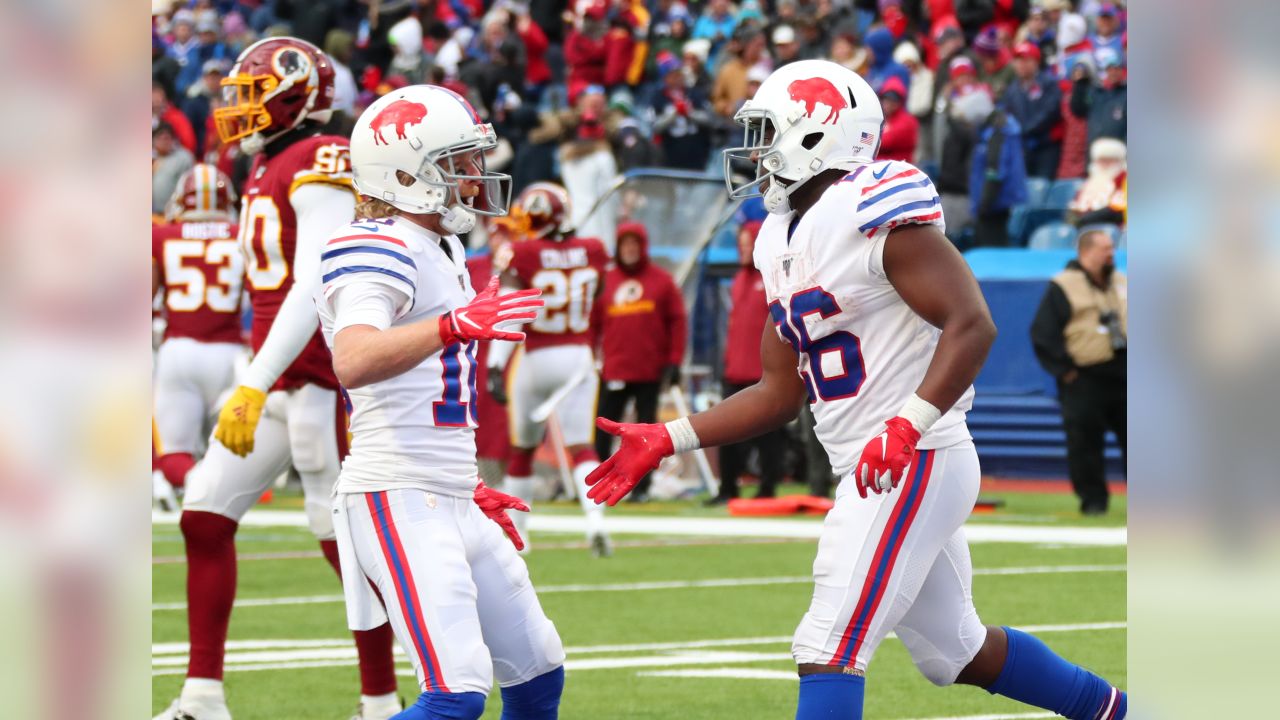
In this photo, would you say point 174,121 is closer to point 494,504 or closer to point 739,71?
point 739,71

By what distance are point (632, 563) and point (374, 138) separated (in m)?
6.54

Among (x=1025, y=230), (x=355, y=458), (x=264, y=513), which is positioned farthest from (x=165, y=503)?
(x=355, y=458)

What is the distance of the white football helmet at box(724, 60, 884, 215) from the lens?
425 cm

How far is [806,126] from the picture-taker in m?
4.25

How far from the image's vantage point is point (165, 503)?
1359 centimetres

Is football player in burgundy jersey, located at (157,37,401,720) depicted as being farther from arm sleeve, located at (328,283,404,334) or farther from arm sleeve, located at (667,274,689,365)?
arm sleeve, located at (667,274,689,365)

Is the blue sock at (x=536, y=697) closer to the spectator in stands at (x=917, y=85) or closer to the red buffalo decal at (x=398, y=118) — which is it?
the red buffalo decal at (x=398, y=118)

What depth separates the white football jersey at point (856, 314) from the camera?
405 cm

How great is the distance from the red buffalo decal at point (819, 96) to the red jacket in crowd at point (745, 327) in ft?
32.2

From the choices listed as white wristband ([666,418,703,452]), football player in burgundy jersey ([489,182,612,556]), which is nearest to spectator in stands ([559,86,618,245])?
football player in burgundy jersey ([489,182,612,556])

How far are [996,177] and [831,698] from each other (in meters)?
12.4

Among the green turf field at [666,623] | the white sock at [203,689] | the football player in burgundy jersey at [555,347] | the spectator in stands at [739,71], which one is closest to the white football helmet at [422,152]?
the white sock at [203,689]
